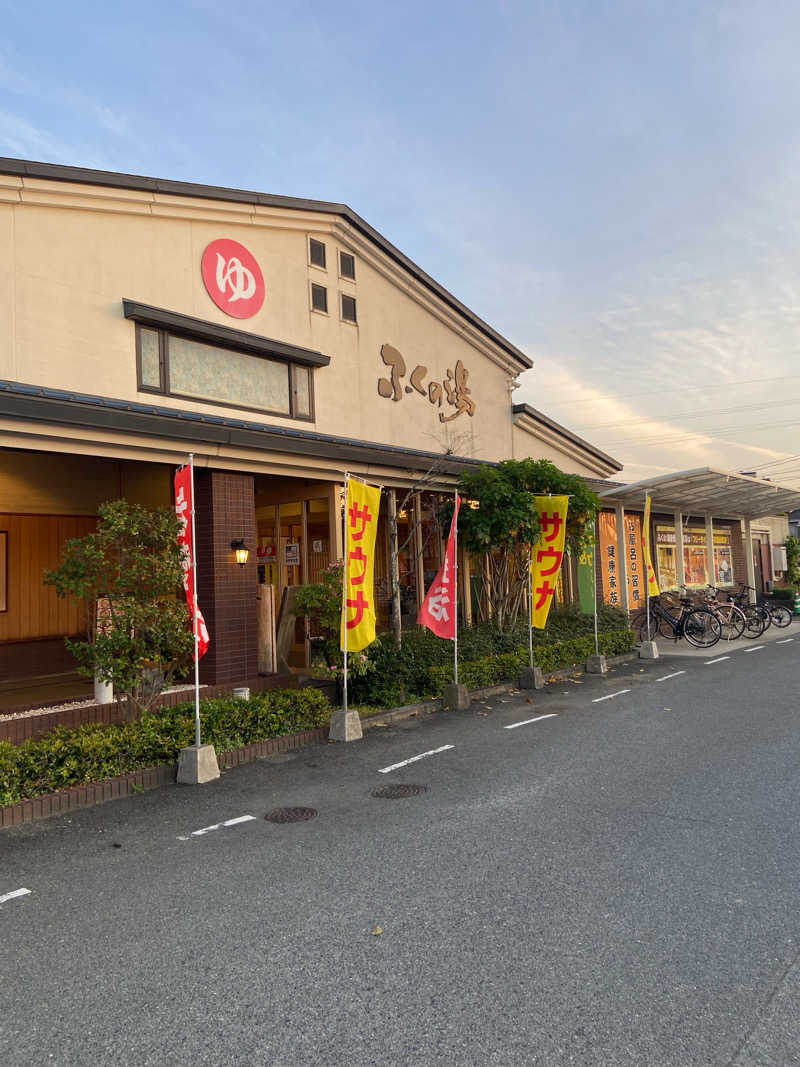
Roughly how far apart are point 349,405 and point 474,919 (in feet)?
36.3

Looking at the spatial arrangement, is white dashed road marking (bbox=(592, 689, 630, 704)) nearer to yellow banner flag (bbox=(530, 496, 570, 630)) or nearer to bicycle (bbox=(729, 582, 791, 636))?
yellow banner flag (bbox=(530, 496, 570, 630))

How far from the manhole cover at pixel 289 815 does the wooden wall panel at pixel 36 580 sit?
22.1 feet

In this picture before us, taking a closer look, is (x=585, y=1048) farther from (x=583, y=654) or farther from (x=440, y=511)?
(x=583, y=654)

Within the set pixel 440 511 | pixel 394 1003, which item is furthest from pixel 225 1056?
pixel 440 511

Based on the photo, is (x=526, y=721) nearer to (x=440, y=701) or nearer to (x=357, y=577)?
(x=440, y=701)

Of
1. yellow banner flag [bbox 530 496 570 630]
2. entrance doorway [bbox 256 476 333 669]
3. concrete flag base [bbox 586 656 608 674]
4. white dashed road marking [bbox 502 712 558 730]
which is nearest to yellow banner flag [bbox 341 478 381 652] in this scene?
white dashed road marking [bbox 502 712 558 730]

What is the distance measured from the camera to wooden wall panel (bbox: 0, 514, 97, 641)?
36.6 feet

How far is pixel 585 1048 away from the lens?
9.82ft

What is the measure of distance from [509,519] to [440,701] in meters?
3.74

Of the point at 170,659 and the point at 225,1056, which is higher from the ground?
the point at 170,659

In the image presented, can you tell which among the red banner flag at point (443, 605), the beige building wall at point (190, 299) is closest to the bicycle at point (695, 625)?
the beige building wall at point (190, 299)

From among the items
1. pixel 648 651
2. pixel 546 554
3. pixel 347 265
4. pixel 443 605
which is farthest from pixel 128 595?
pixel 648 651

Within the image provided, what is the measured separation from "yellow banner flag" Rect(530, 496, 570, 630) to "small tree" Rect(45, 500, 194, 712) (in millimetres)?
7275

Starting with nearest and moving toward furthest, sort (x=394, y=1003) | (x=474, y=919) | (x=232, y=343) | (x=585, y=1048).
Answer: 1. (x=585, y=1048)
2. (x=394, y=1003)
3. (x=474, y=919)
4. (x=232, y=343)
